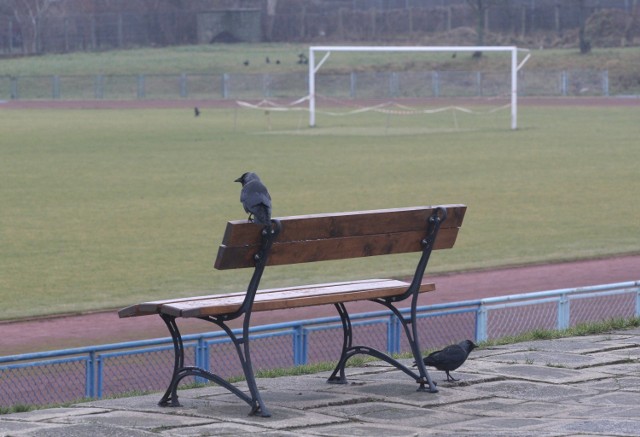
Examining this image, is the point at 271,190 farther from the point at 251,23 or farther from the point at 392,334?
the point at 251,23

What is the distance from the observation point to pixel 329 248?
759 cm

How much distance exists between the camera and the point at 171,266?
55.9 ft

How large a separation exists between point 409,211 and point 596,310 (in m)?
5.00

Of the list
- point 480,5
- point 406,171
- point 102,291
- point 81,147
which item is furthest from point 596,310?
point 480,5

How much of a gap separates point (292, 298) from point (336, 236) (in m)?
0.45

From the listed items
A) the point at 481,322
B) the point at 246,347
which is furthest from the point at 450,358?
the point at 481,322

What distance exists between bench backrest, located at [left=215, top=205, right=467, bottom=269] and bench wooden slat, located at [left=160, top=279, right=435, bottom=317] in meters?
0.22

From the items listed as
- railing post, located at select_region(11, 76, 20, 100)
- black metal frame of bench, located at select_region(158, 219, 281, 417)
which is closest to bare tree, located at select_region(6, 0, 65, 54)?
railing post, located at select_region(11, 76, 20, 100)

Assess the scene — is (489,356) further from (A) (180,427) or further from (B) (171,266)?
(B) (171,266)

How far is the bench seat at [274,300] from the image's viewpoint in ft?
23.6

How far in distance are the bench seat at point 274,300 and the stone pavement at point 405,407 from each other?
54cm

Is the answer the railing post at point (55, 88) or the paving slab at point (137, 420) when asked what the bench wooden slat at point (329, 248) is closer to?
the paving slab at point (137, 420)

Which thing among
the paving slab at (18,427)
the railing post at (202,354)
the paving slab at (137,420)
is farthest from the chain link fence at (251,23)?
the paving slab at (18,427)

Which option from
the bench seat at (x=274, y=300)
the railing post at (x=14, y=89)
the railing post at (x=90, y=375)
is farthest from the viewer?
the railing post at (x=14, y=89)
